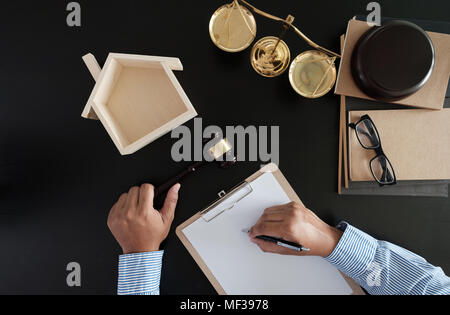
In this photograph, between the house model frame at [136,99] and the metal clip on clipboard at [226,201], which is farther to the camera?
the metal clip on clipboard at [226,201]

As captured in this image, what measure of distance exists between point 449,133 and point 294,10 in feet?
1.69

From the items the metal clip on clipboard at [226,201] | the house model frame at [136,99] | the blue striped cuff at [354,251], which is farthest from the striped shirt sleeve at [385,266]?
the house model frame at [136,99]

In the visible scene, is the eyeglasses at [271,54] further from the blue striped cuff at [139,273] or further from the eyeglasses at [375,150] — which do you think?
the blue striped cuff at [139,273]

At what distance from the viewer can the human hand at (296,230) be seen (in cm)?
63

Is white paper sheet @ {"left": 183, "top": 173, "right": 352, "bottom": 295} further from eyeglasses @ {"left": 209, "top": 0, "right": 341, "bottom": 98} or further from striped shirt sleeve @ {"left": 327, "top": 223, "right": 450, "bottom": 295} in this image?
eyeglasses @ {"left": 209, "top": 0, "right": 341, "bottom": 98}

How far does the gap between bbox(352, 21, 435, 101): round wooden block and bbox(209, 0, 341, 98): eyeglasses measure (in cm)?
9

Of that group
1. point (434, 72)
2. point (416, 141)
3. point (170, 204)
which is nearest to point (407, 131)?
point (416, 141)

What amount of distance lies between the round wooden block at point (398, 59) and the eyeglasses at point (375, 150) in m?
0.09

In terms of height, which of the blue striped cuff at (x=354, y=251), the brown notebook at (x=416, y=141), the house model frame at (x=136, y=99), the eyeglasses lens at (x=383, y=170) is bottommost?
the blue striped cuff at (x=354, y=251)

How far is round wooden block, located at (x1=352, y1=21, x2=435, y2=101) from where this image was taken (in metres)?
0.60

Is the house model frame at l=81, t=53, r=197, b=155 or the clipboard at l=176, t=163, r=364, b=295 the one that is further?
the clipboard at l=176, t=163, r=364, b=295

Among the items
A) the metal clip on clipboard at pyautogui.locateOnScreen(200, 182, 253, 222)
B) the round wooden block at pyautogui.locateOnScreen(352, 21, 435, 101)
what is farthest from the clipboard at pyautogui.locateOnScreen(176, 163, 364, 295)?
the round wooden block at pyautogui.locateOnScreen(352, 21, 435, 101)

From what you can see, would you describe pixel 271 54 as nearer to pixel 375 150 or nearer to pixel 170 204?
pixel 375 150

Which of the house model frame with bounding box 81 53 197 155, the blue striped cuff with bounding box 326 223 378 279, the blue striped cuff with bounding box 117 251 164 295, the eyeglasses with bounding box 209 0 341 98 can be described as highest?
the eyeglasses with bounding box 209 0 341 98
